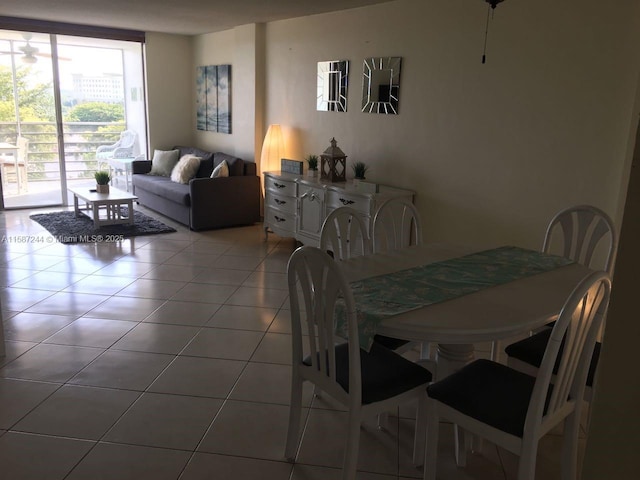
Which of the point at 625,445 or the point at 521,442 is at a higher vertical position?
the point at 625,445

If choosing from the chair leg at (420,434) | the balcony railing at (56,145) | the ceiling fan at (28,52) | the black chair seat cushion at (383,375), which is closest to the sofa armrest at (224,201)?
the balcony railing at (56,145)

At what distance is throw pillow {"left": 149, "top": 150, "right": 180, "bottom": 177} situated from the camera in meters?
7.18

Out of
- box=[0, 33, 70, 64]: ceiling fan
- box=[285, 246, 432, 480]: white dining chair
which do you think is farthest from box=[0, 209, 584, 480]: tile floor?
box=[0, 33, 70, 64]: ceiling fan

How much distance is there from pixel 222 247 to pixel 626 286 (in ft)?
16.0

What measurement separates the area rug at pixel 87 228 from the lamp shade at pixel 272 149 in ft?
4.18

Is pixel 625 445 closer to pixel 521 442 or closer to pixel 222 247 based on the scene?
pixel 521 442

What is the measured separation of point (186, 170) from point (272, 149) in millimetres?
1288

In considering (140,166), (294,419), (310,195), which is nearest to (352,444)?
(294,419)

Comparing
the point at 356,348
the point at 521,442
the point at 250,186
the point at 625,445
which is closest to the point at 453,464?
the point at 521,442

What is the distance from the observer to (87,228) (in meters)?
5.93

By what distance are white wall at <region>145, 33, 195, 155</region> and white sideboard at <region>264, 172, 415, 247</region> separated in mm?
2769

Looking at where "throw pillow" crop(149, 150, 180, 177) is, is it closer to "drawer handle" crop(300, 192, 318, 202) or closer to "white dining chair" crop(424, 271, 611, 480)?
"drawer handle" crop(300, 192, 318, 202)

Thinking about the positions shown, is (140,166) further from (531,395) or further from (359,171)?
(531,395)

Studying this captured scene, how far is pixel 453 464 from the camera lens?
7.18ft
